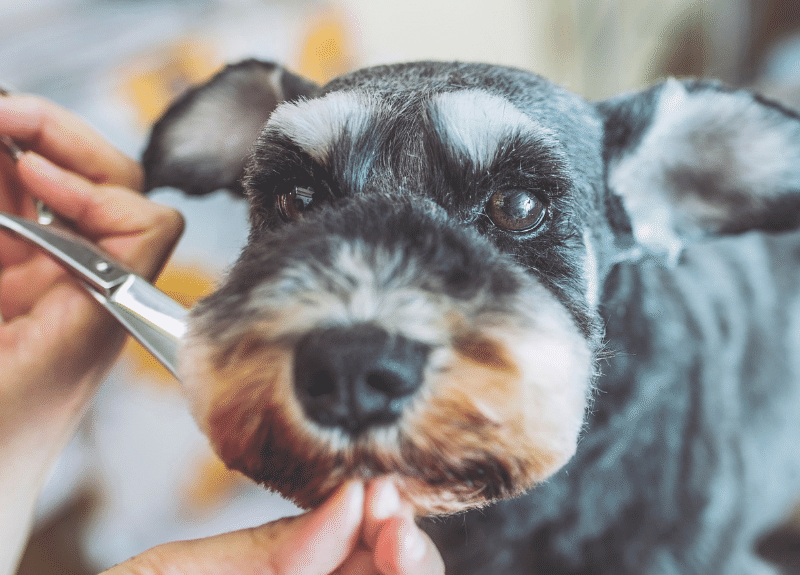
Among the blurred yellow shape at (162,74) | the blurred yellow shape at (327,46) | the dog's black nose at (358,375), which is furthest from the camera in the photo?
the blurred yellow shape at (327,46)

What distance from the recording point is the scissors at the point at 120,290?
A: 716 mm

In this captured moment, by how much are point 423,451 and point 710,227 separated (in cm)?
73

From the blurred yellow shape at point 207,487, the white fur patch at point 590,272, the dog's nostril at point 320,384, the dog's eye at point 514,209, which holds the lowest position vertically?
the blurred yellow shape at point 207,487

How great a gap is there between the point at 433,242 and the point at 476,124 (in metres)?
0.17

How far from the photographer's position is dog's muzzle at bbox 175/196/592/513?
0.44 m

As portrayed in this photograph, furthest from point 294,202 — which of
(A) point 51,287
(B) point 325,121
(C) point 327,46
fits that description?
(C) point 327,46

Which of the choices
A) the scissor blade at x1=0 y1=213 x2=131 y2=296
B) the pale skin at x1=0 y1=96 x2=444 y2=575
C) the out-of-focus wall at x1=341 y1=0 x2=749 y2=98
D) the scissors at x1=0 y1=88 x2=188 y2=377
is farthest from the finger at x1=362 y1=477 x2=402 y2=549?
the out-of-focus wall at x1=341 y1=0 x2=749 y2=98

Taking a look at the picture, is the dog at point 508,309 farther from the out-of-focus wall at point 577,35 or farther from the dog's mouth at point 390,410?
the out-of-focus wall at point 577,35

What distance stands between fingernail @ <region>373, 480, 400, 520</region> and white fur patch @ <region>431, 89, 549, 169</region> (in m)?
0.37

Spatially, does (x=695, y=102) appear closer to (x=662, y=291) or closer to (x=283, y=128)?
(x=662, y=291)

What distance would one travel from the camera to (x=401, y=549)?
475mm

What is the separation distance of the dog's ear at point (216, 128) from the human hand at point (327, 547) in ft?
1.84

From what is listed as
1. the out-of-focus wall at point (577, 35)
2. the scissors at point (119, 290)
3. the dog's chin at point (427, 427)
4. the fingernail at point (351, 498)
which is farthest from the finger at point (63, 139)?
the out-of-focus wall at point (577, 35)

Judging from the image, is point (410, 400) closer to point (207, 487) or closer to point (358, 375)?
point (358, 375)
